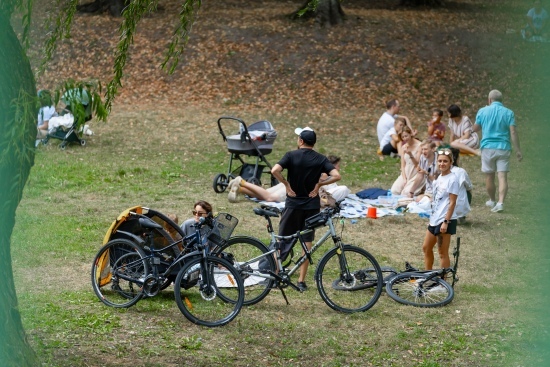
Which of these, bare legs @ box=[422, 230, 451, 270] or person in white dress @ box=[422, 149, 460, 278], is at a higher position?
person in white dress @ box=[422, 149, 460, 278]

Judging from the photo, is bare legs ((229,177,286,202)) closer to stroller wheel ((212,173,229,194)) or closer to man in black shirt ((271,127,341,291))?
stroller wheel ((212,173,229,194))

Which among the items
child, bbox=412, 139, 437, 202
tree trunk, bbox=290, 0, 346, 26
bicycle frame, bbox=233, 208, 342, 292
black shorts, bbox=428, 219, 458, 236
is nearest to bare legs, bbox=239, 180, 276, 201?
child, bbox=412, 139, 437, 202

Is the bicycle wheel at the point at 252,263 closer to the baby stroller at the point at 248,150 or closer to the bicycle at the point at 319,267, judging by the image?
the bicycle at the point at 319,267

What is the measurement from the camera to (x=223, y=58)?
75.7ft

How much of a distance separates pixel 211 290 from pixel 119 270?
0.91m

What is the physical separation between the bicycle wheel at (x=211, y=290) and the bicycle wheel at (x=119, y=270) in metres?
0.43

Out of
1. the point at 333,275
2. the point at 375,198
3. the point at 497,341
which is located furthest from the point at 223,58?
the point at 497,341

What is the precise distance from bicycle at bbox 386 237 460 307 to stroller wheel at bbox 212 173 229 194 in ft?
17.4

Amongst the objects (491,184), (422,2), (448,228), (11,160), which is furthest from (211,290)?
(422,2)

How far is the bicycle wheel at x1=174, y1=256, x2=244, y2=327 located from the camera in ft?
24.3

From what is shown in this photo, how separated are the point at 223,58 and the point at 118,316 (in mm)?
Result: 16258

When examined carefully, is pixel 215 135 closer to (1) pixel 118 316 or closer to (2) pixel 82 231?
(2) pixel 82 231

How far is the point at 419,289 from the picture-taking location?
8.48 metres

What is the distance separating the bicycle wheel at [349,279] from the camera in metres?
8.05
